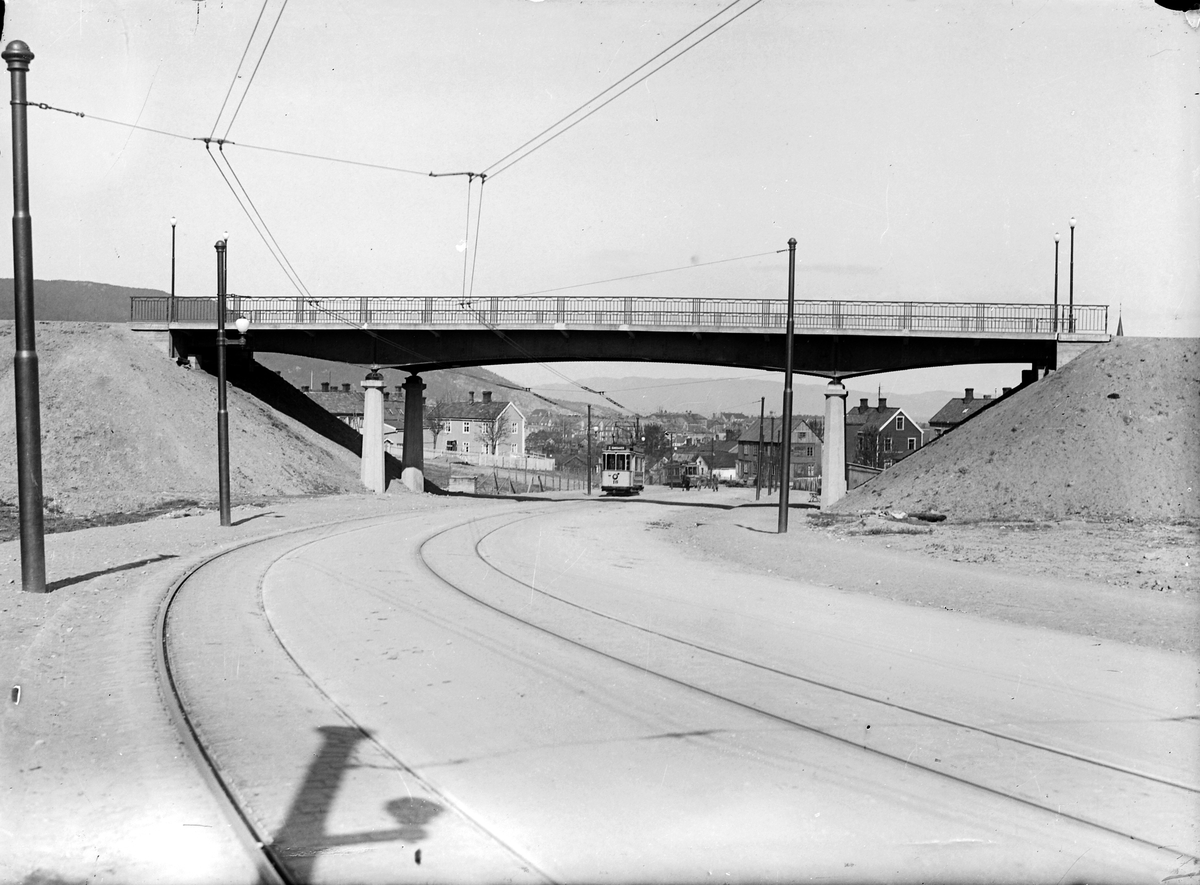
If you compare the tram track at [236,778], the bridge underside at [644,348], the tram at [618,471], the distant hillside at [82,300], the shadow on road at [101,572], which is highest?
the distant hillside at [82,300]

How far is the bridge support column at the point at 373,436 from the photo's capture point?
4622 cm

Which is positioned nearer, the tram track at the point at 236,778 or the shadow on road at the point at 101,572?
the tram track at the point at 236,778

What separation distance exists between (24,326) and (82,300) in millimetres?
132219

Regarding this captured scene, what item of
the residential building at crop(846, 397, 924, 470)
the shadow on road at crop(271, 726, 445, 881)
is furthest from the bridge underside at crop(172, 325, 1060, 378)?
the residential building at crop(846, 397, 924, 470)

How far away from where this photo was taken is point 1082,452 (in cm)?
3388

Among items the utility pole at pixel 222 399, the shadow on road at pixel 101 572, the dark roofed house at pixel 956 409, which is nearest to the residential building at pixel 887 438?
the dark roofed house at pixel 956 409

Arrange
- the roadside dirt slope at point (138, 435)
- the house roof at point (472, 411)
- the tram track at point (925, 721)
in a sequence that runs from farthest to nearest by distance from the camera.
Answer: the house roof at point (472, 411) → the roadside dirt slope at point (138, 435) → the tram track at point (925, 721)

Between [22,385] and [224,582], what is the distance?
13.2 ft

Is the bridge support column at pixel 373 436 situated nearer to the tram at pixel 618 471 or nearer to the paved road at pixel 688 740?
the tram at pixel 618 471

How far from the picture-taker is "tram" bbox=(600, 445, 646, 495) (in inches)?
2485

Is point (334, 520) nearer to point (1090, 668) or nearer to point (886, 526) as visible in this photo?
point (886, 526)

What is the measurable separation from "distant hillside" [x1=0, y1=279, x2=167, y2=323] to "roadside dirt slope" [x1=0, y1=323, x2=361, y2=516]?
68.0 m

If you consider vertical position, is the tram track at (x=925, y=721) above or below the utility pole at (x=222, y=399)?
below

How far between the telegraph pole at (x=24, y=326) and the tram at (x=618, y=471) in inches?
1962
